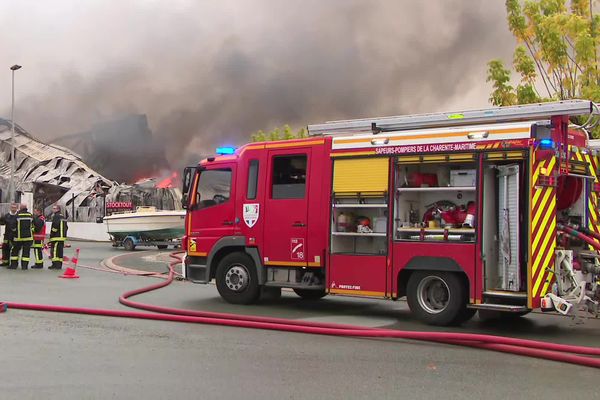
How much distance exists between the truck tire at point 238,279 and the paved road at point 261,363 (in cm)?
91

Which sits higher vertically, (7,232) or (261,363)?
(7,232)

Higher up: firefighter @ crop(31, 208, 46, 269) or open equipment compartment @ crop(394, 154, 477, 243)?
open equipment compartment @ crop(394, 154, 477, 243)

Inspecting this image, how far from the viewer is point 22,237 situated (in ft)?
50.5

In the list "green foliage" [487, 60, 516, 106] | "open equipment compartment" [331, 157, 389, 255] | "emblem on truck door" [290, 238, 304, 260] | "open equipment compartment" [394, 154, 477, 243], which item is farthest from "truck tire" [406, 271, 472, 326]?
"green foliage" [487, 60, 516, 106]

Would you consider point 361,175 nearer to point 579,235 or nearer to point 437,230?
point 437,230

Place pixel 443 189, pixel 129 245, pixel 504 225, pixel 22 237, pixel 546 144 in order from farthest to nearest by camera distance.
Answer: pixel 129 245 < pixel 22 237 < pixel 443 189 < pixel 504 225 < pixel 546 144

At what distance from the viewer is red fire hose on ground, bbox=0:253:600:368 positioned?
5.65 m

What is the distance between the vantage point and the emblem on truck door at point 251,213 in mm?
9328

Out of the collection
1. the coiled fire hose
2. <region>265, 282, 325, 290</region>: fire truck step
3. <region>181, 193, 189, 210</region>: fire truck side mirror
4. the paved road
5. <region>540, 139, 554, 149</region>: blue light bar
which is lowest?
the paved road

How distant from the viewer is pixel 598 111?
7195 mm

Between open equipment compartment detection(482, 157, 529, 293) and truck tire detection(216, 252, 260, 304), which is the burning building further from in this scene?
open equipment compartment detection(482, 157, 529, 293)

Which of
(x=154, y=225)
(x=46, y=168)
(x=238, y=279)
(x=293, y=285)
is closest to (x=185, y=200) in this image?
(x=238, y=279)

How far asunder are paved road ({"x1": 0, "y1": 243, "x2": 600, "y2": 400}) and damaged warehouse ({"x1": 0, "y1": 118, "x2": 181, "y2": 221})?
29183mm

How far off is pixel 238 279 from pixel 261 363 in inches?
159
